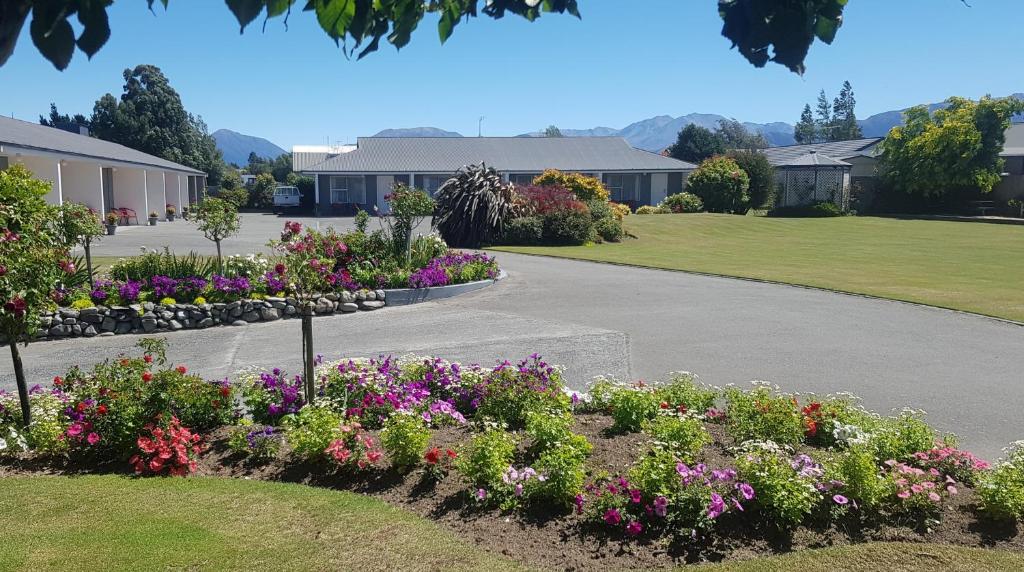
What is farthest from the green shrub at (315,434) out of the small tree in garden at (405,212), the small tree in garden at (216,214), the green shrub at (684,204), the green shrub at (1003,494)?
the green shrub at (684,204)

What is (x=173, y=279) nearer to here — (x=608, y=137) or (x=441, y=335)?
(x=441, y=335)

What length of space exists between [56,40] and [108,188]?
127 ft

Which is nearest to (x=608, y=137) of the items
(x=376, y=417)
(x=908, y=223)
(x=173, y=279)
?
(x=908, y=223)

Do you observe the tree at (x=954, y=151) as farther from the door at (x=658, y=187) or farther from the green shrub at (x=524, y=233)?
the green shrub at (x=524, y=233)

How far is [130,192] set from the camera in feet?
119

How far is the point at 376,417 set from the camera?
6.20 meters

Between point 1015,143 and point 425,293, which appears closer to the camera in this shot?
point 425,293

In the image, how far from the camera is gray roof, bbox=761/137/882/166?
52.4 meters

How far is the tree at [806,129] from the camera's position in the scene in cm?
14662

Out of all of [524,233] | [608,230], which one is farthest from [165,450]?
[608,230]

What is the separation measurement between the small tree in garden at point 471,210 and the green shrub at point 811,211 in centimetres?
2217

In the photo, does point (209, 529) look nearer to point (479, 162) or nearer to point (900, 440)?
point (900, 440)

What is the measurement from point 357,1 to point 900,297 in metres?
14.2

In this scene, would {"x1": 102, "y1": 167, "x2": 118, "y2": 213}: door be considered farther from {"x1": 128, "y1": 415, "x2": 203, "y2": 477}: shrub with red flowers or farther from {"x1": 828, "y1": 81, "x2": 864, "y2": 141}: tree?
{"x1": 828, "y1": 81, "x2": 864, "y2": 141}: tree
